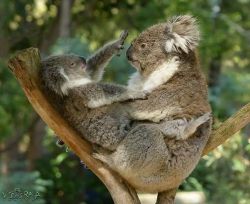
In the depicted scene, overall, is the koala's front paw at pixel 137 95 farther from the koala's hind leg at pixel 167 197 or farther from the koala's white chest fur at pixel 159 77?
the koala's hind leg at pixel 167 197

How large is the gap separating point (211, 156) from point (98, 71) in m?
2.50

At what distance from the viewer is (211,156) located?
623cm

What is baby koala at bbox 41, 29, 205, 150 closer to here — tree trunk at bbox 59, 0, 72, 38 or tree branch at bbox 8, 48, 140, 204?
tree branch at bbox 8, 48, 140, 204

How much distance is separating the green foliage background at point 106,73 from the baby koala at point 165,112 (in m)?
2.44

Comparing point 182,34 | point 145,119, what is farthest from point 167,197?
point 182,34

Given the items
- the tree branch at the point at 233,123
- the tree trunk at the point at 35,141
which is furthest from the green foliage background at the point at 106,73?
the tree branch at the point at 233,123

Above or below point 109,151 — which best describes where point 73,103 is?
above

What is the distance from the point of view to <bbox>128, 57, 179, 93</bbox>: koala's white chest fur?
157 inches

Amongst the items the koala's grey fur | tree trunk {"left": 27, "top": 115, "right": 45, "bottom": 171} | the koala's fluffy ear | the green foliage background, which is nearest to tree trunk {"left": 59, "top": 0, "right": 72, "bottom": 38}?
the green foliage background

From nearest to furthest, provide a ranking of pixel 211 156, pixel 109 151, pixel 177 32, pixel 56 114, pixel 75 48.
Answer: pixel 56 114 < pixel 109 151 < pixel 177 32 < pixel 211 156 < pixel 75 48

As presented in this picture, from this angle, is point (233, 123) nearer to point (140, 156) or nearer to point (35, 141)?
point (140, 156)

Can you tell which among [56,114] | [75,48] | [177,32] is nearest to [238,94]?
[75,48]

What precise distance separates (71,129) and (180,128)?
2.39ft

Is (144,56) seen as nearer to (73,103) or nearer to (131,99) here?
(131,99)
